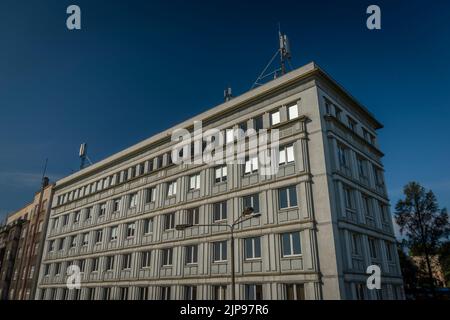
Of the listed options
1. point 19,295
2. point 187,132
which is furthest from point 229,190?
point 19,295

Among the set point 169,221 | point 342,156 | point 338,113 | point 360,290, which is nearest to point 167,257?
point 169,221

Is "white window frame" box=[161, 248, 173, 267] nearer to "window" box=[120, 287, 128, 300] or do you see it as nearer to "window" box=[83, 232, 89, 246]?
"window" box=[120, 287, 128, 300]

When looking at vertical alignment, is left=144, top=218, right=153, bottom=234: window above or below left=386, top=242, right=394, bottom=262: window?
above

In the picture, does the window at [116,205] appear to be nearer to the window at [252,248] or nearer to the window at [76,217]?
the window at [76,217]

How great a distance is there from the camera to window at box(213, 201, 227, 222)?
81.6ft

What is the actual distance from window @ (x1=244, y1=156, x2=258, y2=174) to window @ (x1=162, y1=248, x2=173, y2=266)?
9.68 meters

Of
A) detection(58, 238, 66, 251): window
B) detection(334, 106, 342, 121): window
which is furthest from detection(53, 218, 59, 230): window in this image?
detection(334, 106, 342, 121): window

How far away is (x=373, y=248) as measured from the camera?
2323 cm

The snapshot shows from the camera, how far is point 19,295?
45125mm

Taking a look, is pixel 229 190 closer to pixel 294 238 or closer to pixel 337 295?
pixel 294 238

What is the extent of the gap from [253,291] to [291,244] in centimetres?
400

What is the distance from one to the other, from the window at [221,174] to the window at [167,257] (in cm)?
729

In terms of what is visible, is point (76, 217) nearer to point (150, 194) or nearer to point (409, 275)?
point (150, 194)

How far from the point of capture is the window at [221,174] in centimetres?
2618
